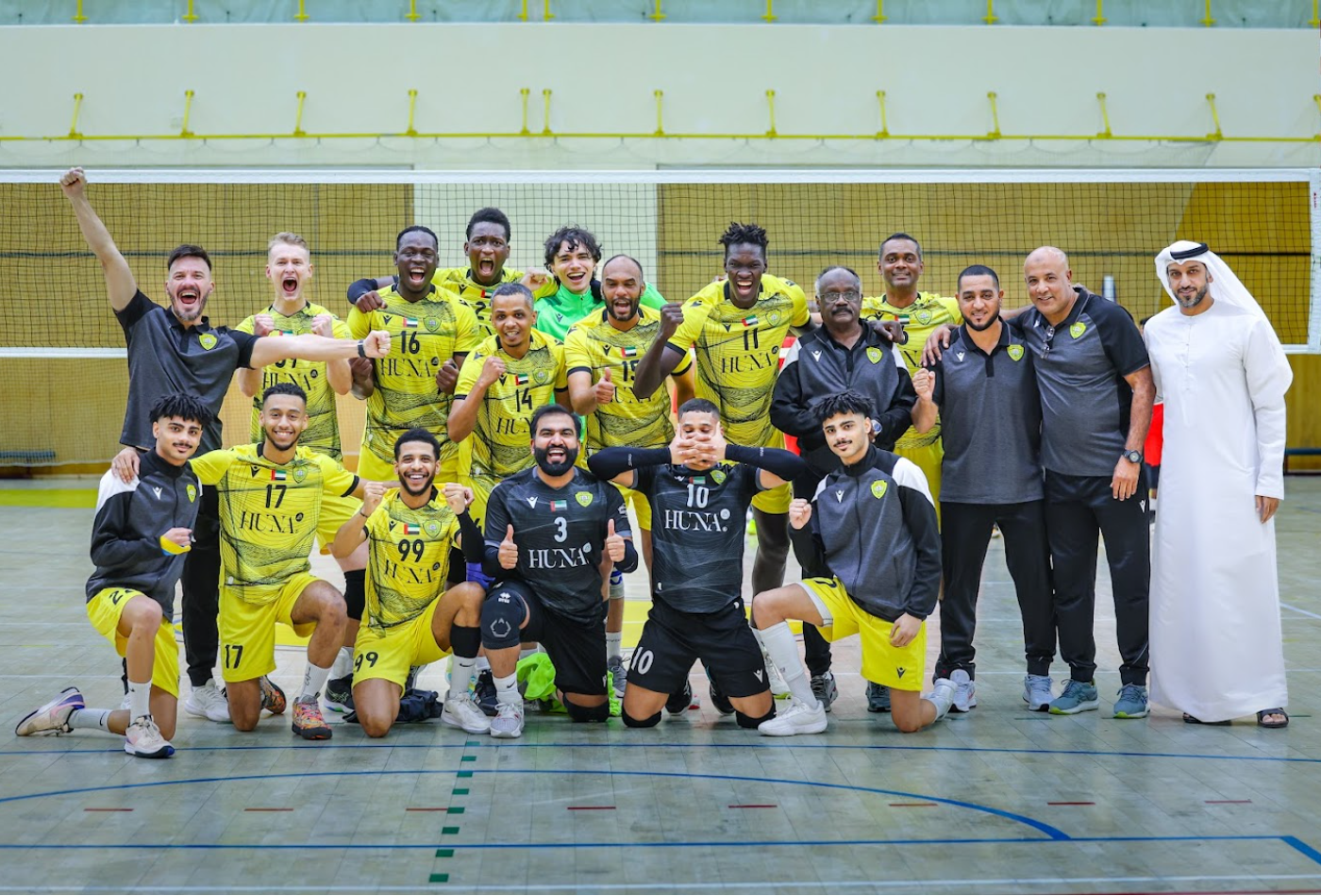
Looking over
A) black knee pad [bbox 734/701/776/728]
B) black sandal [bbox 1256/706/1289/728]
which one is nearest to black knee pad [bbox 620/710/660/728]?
black knee pad [bbox 734/701/776/728]

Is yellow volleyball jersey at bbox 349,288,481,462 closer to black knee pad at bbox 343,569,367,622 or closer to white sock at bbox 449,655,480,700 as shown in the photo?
black knee pad at bbox 343,569,367,622

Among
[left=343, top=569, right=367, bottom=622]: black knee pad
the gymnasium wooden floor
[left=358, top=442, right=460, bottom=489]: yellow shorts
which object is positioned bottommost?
the gymnasium wooden floor

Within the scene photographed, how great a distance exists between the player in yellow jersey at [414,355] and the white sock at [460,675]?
1204 mm

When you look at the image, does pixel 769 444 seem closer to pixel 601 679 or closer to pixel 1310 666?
pixel 601 679

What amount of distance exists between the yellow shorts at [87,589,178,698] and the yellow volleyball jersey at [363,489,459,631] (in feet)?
3.12

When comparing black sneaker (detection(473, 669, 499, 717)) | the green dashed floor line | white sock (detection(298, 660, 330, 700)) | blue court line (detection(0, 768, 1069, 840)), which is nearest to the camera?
the green dashed floor line

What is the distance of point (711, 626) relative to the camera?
6.40 m

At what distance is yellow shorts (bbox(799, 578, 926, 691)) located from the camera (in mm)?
6270

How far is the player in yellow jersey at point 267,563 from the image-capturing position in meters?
6.37

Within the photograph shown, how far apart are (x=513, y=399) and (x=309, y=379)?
121 centimetres

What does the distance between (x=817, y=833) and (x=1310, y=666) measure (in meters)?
4.46

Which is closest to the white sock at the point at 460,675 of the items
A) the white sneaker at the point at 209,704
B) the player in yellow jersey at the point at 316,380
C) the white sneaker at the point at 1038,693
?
the player in yellow jersey at the point at 316,380

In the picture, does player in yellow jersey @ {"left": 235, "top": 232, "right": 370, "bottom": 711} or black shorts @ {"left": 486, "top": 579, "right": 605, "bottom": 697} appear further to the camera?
player in yellow jersey @ {"left": 235, "top": 232, "right": 370, "bottom": 711}

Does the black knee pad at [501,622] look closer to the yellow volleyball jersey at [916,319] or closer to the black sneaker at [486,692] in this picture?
the black sneaker at [486,692]
